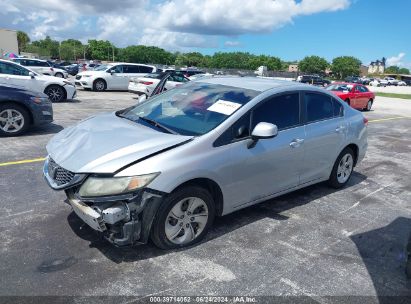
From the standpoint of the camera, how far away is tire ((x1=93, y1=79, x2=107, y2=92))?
68.4 feet

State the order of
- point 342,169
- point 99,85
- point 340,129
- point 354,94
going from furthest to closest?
point 99,85, point 354,94, point 342,169, point 340,129

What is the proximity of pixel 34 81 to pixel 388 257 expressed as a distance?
1287 centimetres

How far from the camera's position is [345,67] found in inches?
5458

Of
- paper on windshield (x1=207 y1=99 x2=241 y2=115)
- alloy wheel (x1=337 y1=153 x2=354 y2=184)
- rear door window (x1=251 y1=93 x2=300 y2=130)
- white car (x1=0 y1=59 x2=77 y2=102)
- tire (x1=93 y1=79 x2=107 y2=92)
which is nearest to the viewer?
paper on windshield (x1=207 y1=99 x2=241 y2=115)

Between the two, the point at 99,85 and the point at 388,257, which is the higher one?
the point at 99,85

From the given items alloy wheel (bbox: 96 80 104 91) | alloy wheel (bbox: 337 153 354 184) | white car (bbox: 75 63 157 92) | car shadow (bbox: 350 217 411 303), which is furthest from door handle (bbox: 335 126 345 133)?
alloy wheel (bbox: 96 80 104 91)

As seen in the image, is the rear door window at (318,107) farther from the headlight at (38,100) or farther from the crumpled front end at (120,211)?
the headlight at (38,100)

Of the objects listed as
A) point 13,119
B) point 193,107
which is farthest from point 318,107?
point 13,119

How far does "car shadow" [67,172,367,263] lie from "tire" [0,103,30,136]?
14.5 feet

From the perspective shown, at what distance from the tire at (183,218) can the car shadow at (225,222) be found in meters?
0.12

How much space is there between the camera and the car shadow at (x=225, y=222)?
3.68m

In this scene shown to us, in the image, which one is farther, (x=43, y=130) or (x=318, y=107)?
(x=43, y=130)

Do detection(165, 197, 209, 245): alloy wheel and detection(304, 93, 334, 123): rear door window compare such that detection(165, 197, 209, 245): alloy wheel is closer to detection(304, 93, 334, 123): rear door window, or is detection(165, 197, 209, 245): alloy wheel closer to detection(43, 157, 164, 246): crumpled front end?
detection(43, 157, 164, 246): crumpled front end

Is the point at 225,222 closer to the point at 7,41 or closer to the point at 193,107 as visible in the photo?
the point at 193,107
